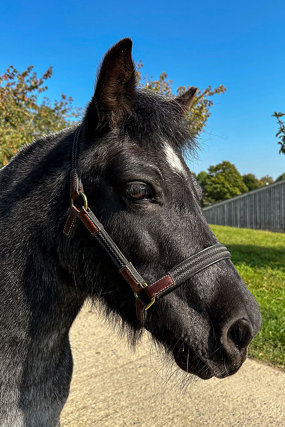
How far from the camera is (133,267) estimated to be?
4.56ft

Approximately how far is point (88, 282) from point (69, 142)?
71cm

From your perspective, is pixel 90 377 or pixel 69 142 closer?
pixel 69 142

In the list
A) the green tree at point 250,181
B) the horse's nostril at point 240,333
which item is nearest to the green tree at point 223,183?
the green tree at point 250,181

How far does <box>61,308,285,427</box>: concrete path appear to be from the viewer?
243 centimetres

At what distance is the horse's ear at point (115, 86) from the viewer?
1362 mm

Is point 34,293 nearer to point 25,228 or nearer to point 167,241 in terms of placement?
point 25,228

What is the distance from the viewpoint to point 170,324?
55.0 inches

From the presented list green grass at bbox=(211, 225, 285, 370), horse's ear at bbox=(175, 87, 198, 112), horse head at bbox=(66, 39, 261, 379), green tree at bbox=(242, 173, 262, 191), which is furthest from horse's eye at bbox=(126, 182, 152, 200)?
green tree at bbox=(242, 173, 262, 191)

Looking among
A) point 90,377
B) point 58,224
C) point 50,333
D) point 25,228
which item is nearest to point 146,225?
point 58,224

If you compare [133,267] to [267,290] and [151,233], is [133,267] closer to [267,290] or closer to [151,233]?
[151,233]

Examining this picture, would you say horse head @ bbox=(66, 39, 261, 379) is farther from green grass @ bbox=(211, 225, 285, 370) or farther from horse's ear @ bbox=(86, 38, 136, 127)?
green grass @ bbox=(211, 225, 285, 370)

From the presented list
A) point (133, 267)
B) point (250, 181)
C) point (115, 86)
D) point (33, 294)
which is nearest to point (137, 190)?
point (133, 267)

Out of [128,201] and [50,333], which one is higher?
[128,201]

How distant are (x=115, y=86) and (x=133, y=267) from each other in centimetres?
82
